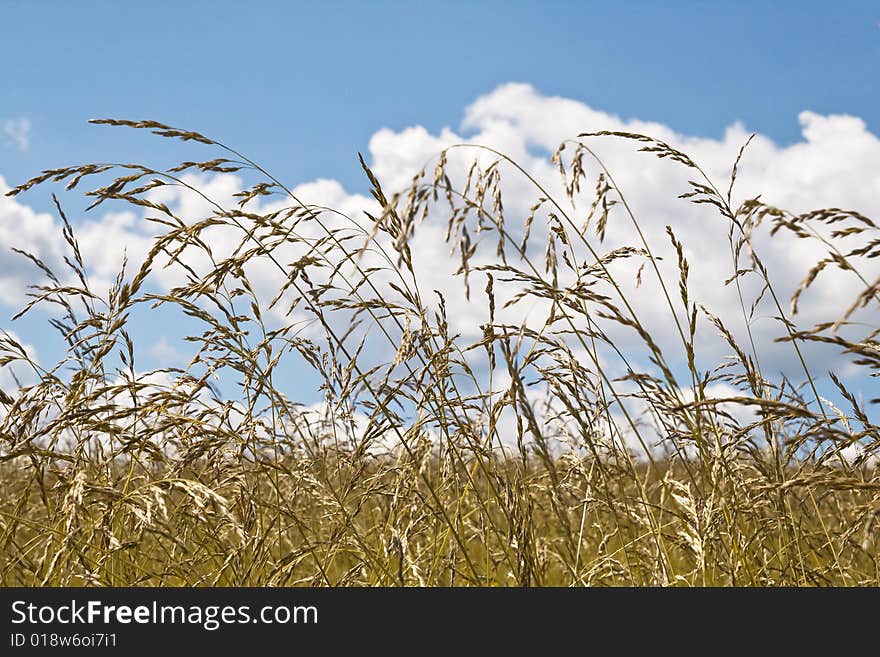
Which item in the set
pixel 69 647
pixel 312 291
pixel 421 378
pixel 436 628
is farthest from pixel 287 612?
pixel 312 291

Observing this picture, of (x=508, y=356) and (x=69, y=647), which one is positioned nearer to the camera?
(x=69, y=647)

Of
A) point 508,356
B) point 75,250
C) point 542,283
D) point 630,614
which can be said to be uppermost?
point 75,250

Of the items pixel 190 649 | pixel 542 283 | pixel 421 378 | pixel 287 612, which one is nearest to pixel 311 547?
pixel 287 612

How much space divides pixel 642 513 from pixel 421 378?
841mm

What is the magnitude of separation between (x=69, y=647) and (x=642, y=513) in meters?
1.69

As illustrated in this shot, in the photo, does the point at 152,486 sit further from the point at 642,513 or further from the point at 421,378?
the point at 642,513

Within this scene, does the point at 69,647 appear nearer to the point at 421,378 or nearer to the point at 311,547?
the point at 311,547

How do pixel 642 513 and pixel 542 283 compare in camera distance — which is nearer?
pixel 542 283

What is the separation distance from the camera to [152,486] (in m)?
2.00

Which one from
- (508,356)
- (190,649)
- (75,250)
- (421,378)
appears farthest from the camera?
(75,250)

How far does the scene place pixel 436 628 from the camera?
1942 mm

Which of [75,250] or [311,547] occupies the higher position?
[75,250]

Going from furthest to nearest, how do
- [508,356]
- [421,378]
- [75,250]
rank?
1. [75,250]
2. [421,378]
3. [508,356]

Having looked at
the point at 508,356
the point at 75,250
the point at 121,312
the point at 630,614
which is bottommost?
the point at 630,614
